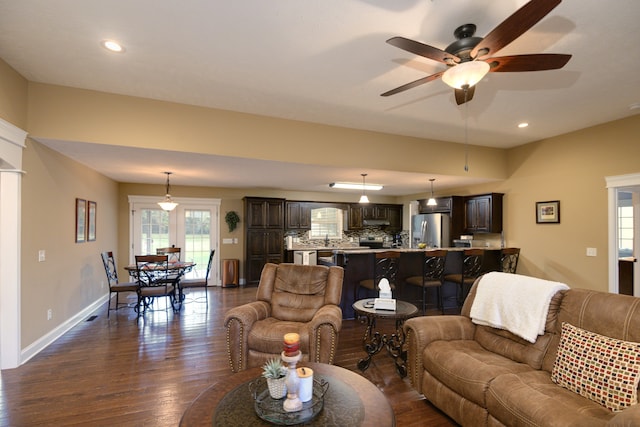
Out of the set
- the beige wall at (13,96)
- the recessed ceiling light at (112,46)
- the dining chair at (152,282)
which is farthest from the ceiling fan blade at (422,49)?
the dining chair at (152,282)

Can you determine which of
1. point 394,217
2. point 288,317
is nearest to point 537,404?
point 288,317

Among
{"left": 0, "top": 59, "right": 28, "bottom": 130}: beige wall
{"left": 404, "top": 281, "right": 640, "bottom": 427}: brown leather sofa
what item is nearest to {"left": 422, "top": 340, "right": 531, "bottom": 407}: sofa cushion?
{"left": 404, "top": 281, "right": 640, "bottom": 427}: brown leather sofa

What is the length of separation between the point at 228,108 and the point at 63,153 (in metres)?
2.28

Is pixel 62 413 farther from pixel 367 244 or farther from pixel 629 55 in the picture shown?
pixel 367 244

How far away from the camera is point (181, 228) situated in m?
7.31

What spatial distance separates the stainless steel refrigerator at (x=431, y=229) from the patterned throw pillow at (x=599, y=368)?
16.0ft

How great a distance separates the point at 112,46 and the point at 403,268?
4.88m

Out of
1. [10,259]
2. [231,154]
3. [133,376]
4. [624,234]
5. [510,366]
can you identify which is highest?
[231,154]

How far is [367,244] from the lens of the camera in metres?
8.45

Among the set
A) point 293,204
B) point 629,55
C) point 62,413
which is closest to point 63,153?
point 62,413

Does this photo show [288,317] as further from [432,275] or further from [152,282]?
[432,275]

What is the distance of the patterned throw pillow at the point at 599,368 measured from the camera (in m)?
1.63

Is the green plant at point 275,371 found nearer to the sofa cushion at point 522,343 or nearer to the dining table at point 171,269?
the sofa cushion at point 522,343

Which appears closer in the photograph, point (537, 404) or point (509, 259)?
point (537, 404)
